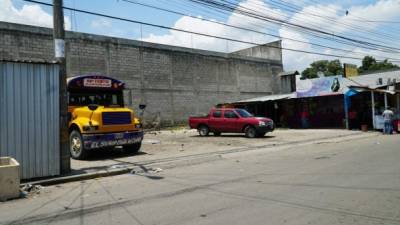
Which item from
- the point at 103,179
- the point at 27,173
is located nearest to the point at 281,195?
the point at 103,179

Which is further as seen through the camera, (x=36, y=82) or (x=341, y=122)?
(x=341, y=122)

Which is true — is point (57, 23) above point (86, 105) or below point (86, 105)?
above

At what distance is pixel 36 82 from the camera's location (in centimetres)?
1109

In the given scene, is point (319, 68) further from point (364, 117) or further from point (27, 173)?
point (27, 173)

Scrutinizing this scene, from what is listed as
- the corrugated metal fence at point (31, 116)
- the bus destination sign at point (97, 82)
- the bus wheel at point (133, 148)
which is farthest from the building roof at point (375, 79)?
the corrugated metal fence at point (31, 116)

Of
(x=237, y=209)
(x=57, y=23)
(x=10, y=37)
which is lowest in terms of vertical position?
(x=237, y=209)

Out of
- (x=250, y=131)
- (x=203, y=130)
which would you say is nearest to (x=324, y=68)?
(x=203, y=130)

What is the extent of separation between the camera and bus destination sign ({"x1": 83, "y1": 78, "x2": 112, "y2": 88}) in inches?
628

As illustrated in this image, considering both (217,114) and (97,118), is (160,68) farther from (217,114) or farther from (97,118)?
(97,118)

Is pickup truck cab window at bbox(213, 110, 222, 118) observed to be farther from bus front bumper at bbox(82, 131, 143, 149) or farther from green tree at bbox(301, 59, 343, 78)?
green tree at bbox(301, 59, 343, 78)

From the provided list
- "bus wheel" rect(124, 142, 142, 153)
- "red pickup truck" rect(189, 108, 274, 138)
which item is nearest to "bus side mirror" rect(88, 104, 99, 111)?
"bus wheel" rect(124, 142, 142, 153)

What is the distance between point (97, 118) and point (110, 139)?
0.88m

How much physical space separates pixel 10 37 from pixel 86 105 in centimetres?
1361

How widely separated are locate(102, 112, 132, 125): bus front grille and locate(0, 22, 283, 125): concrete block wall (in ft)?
38.3
